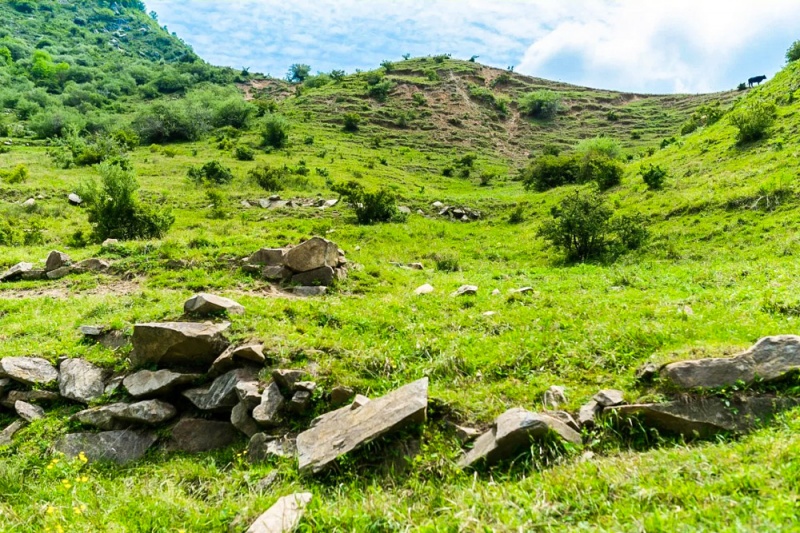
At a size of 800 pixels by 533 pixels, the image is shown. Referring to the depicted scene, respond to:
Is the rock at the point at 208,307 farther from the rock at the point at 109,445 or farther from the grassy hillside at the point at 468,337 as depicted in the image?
the rock at the point at 109,445

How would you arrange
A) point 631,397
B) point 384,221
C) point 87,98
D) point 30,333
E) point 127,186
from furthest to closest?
point 87,98, point 384,221, point 127,186, point 30,333, point 631,397

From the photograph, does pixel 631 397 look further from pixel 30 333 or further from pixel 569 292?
pixel 30 333

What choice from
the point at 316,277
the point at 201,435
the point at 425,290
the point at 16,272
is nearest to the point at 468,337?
the point at 425,290

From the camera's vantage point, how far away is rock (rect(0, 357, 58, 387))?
734 centimetres

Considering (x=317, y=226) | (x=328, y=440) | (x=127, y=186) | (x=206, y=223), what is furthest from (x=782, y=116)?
(x=127, y=186)

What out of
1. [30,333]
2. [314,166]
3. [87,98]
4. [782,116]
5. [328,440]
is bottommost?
[30,333]

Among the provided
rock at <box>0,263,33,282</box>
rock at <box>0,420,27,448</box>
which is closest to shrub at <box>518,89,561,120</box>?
rock at <box>0,263,33,282</box>

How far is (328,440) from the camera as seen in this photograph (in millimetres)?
5359

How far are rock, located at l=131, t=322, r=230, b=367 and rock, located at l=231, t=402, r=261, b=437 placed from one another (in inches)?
56.6

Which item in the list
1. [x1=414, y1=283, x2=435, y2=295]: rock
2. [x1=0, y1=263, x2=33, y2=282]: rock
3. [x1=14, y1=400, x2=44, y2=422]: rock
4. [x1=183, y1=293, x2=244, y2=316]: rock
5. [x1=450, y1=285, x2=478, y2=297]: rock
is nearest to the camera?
[x1=14, y1=400, x2=44, y2=422]: rock

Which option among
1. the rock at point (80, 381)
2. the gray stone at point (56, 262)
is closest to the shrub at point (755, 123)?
the rock at point (80, 381)

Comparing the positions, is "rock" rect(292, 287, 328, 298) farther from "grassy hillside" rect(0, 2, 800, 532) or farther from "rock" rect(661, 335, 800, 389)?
"rock" rect(661, 335, 800, 389)

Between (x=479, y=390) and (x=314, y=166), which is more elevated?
(x=314, y=166)

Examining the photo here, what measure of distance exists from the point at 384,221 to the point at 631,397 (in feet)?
69.7
